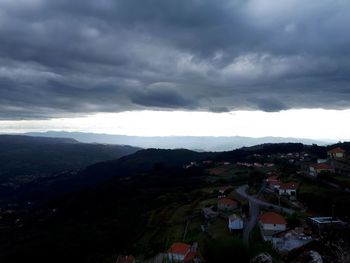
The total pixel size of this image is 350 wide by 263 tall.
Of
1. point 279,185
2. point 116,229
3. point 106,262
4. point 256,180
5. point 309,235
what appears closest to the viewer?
point 309,235

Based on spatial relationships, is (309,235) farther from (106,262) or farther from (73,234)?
(73,234)

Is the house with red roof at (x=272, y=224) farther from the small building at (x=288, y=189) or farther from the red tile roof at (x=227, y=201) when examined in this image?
the small building at (x=288, y=189)

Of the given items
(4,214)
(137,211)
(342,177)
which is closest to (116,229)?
(137,211)

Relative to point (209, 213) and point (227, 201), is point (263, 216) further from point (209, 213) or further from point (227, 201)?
point (227, 201)

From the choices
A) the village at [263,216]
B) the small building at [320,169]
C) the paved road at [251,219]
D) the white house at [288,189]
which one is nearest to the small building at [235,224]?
the village at [263,216]

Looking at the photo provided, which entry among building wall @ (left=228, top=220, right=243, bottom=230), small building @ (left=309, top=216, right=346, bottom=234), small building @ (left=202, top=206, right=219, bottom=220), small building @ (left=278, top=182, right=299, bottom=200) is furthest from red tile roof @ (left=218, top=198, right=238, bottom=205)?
small building @ (left=309, top=216, right=346, bottom=234)

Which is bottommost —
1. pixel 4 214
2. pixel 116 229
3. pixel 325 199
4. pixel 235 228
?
pixel 4 214

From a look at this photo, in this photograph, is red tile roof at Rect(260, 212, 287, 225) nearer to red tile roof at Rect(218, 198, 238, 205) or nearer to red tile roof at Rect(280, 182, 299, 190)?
red tile roof at Rect(218, 198, 238, 205)
